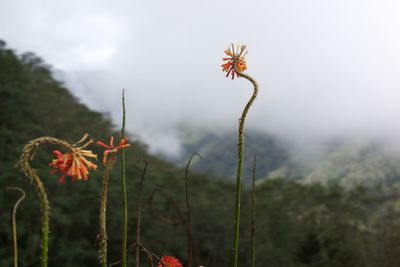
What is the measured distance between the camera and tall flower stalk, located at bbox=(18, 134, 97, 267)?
0.82m

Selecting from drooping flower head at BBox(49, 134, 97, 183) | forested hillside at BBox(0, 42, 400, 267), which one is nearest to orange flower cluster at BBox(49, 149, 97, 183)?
drooping flower head at BBox(49, 134, 97, 183)

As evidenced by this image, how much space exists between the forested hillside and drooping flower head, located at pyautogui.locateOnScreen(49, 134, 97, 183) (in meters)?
24.2

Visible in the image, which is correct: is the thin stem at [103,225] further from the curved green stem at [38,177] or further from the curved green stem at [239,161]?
the curved green stem at [239,161]

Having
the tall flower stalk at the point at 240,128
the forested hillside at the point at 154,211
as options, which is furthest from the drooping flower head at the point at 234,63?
the forested hillside at the point at 154,211

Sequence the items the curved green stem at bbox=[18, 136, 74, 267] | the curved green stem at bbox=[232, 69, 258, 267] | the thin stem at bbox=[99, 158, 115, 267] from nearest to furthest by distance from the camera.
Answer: the curved green stem at bbox=[18, 136, 74, 267]
the thin stem at bbox=[99, 158, 115, 267]
the curved green stem at bbox=[232, 69, 258, 267]

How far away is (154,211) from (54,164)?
24115 mm

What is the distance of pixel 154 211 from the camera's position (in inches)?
969

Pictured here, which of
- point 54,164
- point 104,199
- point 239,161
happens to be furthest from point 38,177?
point 239,161

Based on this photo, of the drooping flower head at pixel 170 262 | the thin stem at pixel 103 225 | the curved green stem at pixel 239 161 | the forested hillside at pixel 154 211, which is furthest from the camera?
the forested hillside at pixel 154 211

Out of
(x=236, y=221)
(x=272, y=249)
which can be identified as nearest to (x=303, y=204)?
(x=272, y=249)

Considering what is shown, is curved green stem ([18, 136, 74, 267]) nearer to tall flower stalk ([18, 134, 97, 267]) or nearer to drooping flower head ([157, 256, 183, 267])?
tall flower stalk ([18, 134, 97, 267])

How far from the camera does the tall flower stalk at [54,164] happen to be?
0.82 meters

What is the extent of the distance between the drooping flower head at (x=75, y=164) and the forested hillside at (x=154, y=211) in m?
24.2

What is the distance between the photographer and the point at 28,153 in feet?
2.72
